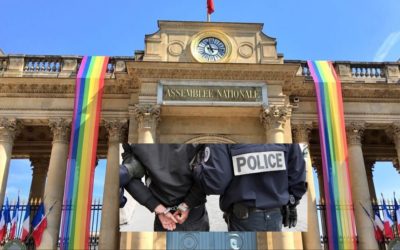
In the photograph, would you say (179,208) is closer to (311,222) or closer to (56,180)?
(311,222)

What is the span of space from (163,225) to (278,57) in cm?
1006

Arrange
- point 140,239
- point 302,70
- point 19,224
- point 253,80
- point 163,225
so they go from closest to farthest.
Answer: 1. point 163,225
2. point 140,239
3. point 19,224
4. point 253,80
5. point 302,70

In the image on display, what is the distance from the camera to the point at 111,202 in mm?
16250

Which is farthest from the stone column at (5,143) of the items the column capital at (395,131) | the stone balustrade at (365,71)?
the column capital at (395,131)

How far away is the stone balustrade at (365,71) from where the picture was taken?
18.9 m

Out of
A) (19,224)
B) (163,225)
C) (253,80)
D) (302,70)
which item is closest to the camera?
(163,225)

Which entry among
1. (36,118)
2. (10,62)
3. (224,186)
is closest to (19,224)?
(36,118)

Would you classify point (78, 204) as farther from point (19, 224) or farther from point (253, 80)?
point (253, 80)

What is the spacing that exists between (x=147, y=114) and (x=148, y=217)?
627 centimetres

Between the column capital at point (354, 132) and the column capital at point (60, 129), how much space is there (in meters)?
11.0

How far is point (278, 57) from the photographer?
18078 mm

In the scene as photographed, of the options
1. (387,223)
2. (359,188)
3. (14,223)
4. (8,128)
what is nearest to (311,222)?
(359,188)

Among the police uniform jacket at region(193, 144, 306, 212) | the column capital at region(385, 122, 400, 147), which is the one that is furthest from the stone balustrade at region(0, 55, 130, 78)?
the column capital at region(385, 122, 400, 147)

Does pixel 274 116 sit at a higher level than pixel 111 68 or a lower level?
lower
